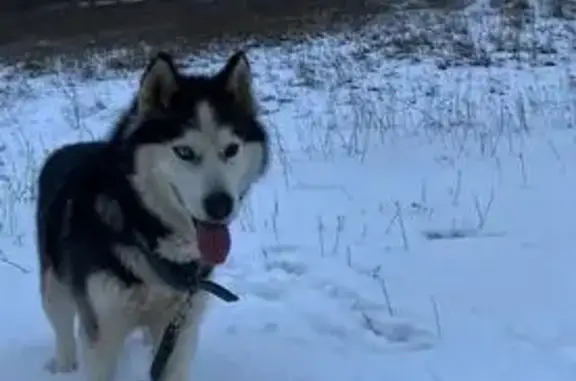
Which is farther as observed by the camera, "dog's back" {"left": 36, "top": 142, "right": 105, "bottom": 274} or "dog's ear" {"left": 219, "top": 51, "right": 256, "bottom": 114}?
"dog's back" {"left": 36, "top": 142, "right": 105, "bottom": 274}

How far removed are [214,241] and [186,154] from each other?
293mm

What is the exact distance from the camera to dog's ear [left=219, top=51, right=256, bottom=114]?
3727mm

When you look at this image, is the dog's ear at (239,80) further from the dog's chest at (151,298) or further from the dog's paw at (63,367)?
the dog's paw at (63,367)

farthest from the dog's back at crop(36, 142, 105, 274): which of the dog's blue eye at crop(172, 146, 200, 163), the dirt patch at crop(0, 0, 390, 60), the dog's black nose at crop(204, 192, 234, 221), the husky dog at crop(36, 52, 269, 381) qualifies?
the dirt patch at crop(0, 0, 390, 60)

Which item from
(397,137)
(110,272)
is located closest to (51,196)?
(110,272)

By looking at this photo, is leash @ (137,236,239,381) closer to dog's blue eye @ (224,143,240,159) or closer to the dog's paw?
dog's blue eye @ (224,143,240,159)

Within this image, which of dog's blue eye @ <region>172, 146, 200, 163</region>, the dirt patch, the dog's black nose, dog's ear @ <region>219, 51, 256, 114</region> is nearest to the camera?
the dog's black nose

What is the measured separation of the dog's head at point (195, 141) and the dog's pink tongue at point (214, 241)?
51mm

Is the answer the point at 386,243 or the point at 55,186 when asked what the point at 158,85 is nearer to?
the point at 55,186

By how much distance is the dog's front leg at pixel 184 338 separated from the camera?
3.90 metres

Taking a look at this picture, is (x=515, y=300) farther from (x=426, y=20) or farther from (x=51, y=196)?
(x=426, y=20)

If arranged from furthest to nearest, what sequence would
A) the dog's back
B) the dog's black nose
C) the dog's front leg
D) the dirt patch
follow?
1. the dirt patch
2. the dog's back
3. the dog's front leg
4. the dog's black nose

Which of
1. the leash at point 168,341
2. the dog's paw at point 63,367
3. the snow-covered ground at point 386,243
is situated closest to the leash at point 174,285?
the leash at point 168,341

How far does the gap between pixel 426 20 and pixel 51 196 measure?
12582mm
